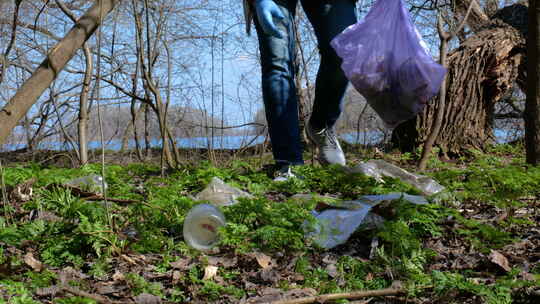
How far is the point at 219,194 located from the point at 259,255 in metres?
0.75

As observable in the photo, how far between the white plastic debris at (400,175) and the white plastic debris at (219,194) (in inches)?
31.9

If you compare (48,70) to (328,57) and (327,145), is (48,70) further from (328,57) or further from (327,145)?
(327,145)

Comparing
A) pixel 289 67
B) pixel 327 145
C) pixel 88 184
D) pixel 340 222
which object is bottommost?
pixel 340 222

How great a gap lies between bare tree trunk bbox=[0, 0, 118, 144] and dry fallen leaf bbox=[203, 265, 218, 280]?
144 centimetres

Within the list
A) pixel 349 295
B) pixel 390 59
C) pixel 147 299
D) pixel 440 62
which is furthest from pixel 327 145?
pixel 147 299

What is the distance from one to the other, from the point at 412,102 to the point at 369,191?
2.60 feet

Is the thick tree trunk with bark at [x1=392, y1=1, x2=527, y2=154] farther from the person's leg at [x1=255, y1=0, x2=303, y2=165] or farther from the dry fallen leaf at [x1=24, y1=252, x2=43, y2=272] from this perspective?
the dry fallen leaf at [x1=24, y1=252, x2=43, y2=272]

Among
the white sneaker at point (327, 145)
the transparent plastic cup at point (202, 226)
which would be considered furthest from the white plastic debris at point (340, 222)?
the white sneaker at point (327, 145)

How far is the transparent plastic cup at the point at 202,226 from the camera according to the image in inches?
72.7

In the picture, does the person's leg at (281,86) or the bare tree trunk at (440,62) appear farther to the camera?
the bare tree trunk at (440,62)

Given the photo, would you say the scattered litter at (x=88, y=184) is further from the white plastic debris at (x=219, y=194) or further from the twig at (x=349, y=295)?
the twig at (x=349, y=295)

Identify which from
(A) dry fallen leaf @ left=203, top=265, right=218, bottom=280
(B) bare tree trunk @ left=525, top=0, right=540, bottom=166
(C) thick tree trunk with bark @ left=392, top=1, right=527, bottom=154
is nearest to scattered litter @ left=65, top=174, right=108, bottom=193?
(A) dry fallen leaf @ left=203, top=265, right=218, bottom=280

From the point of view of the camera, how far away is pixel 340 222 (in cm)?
194

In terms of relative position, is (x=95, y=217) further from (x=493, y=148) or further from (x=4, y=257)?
(x=493, y=148)
